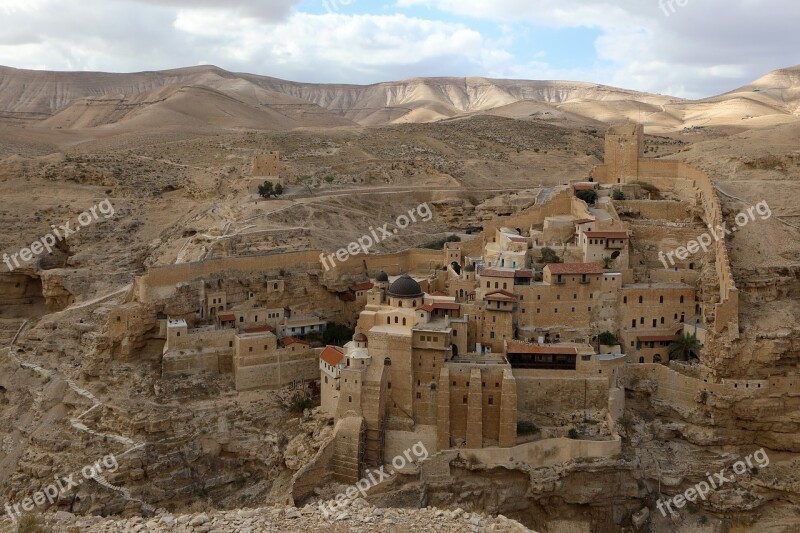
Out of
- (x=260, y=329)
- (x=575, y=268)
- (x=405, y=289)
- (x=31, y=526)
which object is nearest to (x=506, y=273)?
(x=575, y=268)

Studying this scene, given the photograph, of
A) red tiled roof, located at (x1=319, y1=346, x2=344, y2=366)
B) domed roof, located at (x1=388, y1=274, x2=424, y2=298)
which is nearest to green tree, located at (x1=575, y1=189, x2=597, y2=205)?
domed roof, located at (x1=388, y1=274, x2=424, y2=298)

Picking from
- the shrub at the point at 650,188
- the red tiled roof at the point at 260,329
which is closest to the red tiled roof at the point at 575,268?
the shrub at the point at 650,188

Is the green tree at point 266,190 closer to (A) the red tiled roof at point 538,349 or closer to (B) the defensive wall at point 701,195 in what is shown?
(B) the defensive wall at point 701,195

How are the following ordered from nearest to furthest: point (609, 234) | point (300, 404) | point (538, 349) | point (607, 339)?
point (538, 349), point (607, 339), point (300, 404), point (609, 234)

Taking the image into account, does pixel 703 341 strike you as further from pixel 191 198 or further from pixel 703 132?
pixel 703 132

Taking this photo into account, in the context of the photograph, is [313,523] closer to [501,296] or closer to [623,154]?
[501,296]

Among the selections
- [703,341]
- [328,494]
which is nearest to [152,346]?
[328,494]
